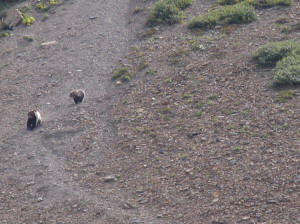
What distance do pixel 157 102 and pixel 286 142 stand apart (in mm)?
3907

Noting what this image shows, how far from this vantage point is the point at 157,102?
13195 millimetres

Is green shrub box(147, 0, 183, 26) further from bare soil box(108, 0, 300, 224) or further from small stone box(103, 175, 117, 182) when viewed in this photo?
small stone box(103, 175, 117, 182)

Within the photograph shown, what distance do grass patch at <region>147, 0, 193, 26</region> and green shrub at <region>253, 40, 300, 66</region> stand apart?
14.8ft

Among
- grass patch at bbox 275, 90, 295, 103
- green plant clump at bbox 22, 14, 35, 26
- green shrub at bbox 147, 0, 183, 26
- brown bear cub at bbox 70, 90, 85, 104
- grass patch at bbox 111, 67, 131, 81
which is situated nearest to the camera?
grass patch at bbox 275, 90, 295, 103

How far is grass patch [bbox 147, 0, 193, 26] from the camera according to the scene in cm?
1750

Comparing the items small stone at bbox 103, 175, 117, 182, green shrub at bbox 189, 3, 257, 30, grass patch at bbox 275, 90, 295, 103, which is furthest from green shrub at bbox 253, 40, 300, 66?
small stone at bbox 103, 175, 117, 182

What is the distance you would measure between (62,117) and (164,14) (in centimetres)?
586

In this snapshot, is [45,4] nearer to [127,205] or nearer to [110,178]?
[110,178]

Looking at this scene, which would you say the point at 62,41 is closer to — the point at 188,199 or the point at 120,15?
the point at 120,15

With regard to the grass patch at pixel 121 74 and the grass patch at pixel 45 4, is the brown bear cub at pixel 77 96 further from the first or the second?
the grass patch at pixel 45 4

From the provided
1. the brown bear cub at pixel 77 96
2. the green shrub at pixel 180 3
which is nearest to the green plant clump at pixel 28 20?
the green shrub at pixel 180 3

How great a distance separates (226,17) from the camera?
54.3 feet

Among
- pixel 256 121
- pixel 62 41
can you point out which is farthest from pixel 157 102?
pixel 62 41

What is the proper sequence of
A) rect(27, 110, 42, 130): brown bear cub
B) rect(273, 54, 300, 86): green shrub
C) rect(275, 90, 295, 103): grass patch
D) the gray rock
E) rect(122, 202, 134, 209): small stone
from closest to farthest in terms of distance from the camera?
rect(122, 202, 134, 209): small stone
rect(275, 90, 295, 103): grass patch
rect(273, 54, 300, 86): green shrub
rect(27, 110, 42, 130): brown bear cub
the gray rock
